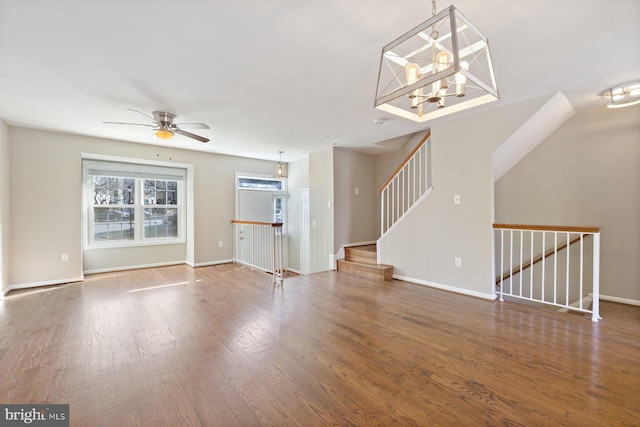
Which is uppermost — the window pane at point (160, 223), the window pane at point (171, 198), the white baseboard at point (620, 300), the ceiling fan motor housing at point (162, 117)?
the ceiling fan motor housing at point (162, 117)

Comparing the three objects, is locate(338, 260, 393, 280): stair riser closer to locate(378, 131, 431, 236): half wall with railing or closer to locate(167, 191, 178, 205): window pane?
locate(378, 131, 431, 236): half wall with railing

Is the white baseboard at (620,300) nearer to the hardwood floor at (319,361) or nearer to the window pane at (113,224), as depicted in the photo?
the hardwood floor at (319,361)

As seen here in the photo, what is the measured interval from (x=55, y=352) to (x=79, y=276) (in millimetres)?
2971

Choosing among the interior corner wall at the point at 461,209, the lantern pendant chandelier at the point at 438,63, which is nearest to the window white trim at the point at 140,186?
the interior corner wall at the point at 461,209

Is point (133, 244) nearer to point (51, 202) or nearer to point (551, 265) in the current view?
point (51, 202)

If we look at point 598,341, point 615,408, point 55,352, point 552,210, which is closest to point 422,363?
point 615,408

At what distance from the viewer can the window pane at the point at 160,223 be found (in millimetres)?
5832

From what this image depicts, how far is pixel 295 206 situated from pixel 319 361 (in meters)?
5.04

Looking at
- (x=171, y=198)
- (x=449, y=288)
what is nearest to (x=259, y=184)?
(x=171, y=198)

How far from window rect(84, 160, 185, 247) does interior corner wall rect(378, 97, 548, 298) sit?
501 centimetres

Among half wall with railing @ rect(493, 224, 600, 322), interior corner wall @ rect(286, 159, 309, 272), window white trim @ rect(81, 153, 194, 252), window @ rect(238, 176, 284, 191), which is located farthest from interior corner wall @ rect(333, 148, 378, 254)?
window white trim @ rect(81, 153, 194, 252)

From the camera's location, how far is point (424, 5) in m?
1.73

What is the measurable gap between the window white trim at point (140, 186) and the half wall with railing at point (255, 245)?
3.17ft

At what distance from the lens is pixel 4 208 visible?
3908 millimetres
